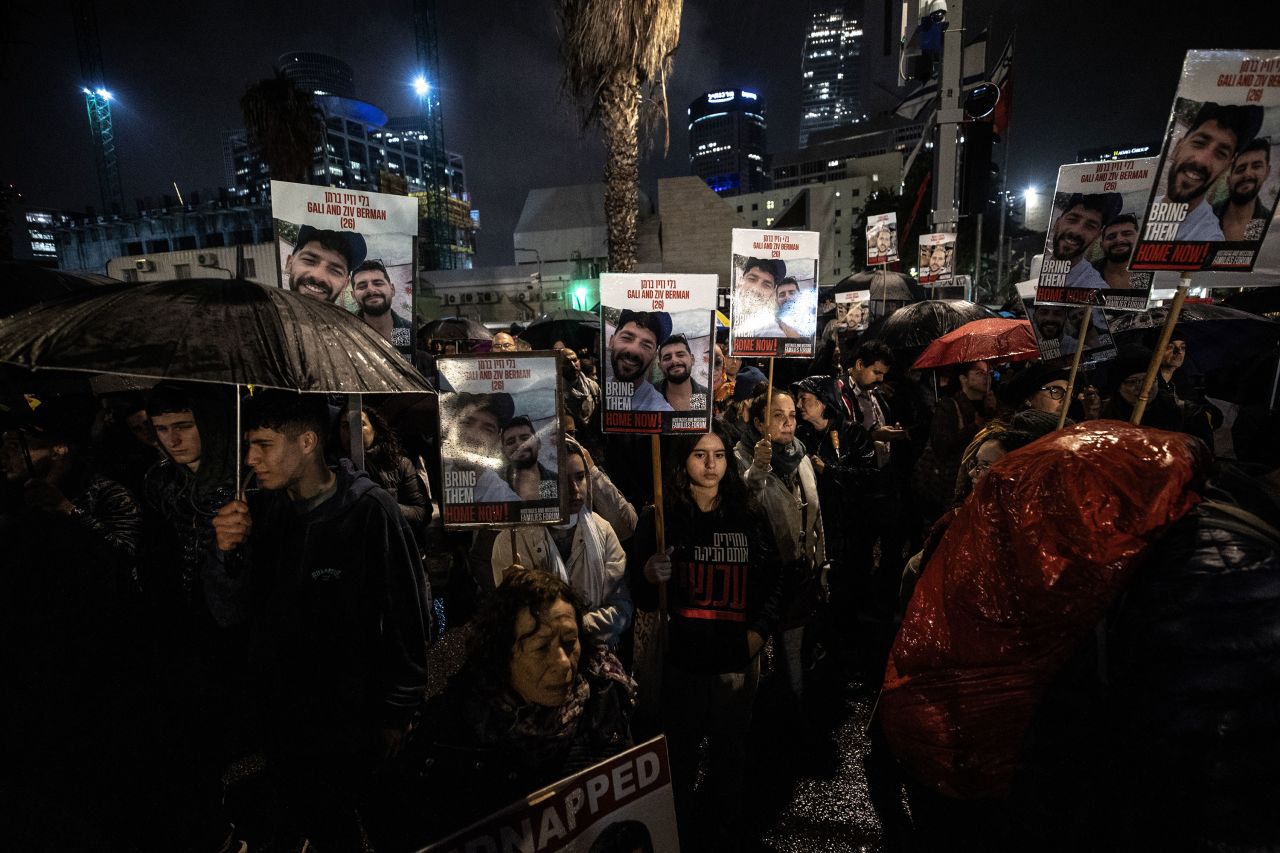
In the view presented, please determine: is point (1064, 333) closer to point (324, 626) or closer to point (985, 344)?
point (985, 344)

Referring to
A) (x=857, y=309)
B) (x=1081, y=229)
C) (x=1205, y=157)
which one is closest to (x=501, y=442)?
(x=1205, y=157)

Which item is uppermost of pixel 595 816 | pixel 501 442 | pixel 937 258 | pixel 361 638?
pixel 937 258

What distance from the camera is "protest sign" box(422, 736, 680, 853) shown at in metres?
1.64

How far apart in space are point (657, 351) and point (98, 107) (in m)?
110

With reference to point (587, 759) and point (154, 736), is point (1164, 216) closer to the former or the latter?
point (587, 759)

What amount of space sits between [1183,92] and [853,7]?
24954 centimetres

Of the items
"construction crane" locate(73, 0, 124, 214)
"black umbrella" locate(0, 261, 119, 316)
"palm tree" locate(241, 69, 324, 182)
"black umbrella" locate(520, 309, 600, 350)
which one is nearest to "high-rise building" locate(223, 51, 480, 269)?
"construction crane" locate(73, 0, 124, 214)

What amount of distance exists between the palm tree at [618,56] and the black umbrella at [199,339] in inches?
311

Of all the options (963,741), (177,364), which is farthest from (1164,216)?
(177,364)

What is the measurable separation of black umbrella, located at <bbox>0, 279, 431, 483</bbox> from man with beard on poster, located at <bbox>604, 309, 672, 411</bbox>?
1356 mm

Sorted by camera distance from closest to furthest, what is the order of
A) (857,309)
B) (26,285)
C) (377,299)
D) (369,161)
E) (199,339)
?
(199,339)
(377,299)
(26,285)
(857,309)
(369,161)

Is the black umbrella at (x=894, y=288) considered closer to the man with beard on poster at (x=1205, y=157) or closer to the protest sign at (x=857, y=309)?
the protest sign at (x=857, y=309)

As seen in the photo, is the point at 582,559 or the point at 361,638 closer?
the point at 361,638

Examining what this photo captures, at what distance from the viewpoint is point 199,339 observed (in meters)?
2.10
